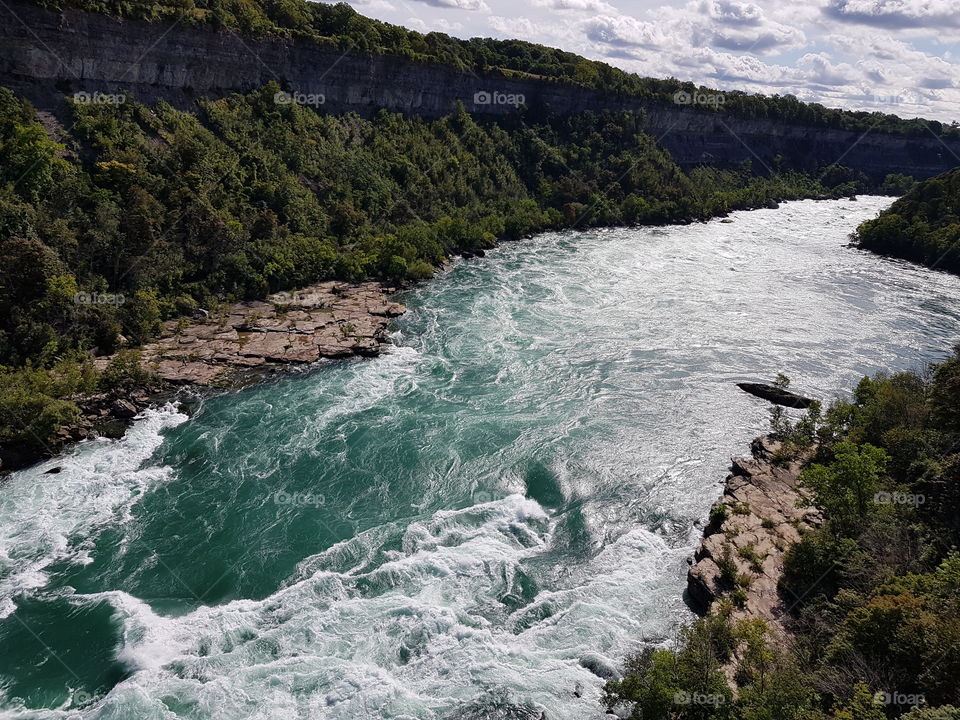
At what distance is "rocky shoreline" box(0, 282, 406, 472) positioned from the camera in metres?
30.5

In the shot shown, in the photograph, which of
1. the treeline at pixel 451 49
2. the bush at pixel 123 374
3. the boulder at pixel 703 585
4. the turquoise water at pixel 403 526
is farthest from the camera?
the treeline at pixel 451 49

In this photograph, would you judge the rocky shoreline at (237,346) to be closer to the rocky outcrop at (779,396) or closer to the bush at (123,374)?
the bush at (123,374)

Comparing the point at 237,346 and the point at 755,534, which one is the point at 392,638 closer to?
the point at 755,534

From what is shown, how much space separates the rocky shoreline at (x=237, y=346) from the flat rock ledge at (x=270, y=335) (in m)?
0.05

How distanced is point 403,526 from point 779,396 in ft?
78.7

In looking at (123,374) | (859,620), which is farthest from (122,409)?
(859,620)

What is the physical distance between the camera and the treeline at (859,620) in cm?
1552

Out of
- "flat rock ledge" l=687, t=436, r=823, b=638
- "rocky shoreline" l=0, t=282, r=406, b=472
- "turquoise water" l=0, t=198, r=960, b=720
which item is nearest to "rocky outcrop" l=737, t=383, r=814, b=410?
"turquoise water" l=0, t=198, r=960, b=720

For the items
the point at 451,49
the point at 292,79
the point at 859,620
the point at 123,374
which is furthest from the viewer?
the point at 451,49

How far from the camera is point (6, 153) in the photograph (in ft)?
129

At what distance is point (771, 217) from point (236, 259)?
7943cm

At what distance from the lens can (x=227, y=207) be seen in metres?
48.7

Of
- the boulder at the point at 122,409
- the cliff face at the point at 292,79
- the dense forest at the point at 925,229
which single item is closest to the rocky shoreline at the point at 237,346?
the boulder at the point at 122,409

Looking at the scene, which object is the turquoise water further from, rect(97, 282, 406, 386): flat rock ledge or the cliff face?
the cliff face
